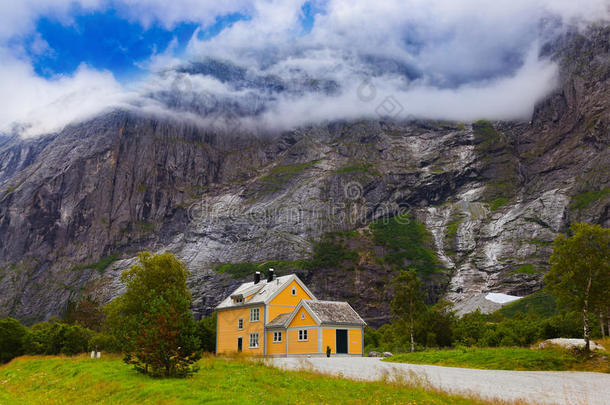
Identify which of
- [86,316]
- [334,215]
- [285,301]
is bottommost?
[86,316]

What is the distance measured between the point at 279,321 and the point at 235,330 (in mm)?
8004

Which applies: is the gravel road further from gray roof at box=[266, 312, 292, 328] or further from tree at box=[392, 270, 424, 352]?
gray roof at box=[266, 312, 292, 328]

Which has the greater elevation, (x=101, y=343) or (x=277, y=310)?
(x=277, y=310)

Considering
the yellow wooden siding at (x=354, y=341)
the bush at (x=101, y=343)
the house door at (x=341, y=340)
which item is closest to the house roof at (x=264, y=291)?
the house door at (x=341, y=340)

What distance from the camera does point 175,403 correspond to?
15.9 meters

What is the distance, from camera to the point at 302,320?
169 feet

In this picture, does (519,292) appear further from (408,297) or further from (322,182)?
(408,297)

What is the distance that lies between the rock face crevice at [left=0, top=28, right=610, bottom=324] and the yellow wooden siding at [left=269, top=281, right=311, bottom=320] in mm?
82973

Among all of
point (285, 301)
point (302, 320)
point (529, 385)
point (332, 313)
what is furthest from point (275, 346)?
point (529, 385)

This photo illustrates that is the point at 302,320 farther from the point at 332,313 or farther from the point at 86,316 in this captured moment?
the point at 86,316

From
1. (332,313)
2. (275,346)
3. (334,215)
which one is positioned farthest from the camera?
(334,215)

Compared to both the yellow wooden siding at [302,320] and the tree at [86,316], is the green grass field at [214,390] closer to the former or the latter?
the yellow wooden siding at [302,320]

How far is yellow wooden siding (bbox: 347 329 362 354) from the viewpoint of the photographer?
5169 cm

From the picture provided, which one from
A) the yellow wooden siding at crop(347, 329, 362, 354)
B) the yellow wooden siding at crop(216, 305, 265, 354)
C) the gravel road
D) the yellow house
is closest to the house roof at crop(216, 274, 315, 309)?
the yellow house
